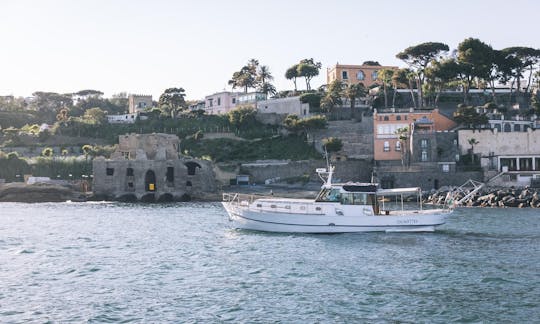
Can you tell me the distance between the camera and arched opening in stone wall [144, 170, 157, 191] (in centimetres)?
8144

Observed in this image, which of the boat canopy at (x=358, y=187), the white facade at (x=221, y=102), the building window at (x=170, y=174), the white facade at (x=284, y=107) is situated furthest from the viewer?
the white facade at (x=221, y=102)

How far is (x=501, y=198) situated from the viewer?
65.3m

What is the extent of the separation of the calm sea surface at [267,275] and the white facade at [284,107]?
184 feet

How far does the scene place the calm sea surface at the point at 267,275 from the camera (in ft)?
75.7

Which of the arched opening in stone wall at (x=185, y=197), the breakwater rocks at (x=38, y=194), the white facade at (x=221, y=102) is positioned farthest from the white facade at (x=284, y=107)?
the breakwater rocks at (x=38, y=194)

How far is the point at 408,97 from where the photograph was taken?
10225 cm

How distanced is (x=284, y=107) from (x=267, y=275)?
76795 mm

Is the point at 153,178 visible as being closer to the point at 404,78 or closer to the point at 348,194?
the point at 404,78

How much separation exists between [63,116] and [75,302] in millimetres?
94230

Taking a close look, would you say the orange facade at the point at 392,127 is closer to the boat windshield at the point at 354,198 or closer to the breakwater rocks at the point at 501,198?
the breakwater rocks at the point at 501,198

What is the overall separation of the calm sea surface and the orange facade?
32.4 meters

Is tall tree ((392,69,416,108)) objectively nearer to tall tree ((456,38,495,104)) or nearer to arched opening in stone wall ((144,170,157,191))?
tall tree ((456,38,495,104))

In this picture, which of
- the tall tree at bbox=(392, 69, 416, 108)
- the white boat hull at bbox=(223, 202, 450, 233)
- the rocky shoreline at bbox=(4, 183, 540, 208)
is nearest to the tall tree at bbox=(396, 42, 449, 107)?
the tall tree at bbox=(392, 69, 416, 108)

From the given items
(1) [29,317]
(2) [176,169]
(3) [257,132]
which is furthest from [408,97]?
(1) [29,317]
